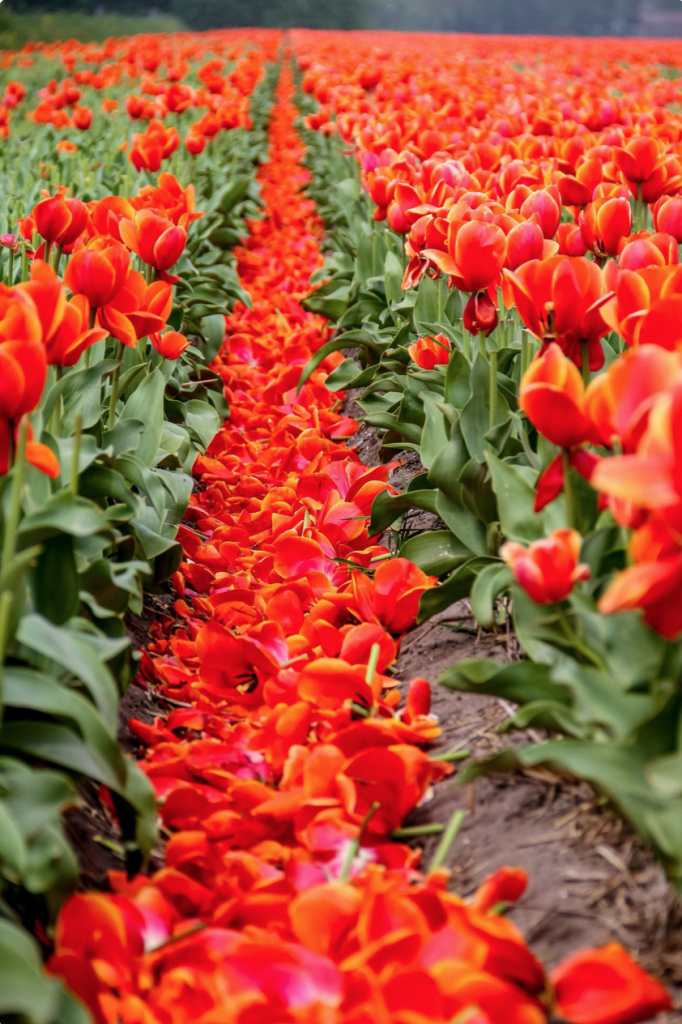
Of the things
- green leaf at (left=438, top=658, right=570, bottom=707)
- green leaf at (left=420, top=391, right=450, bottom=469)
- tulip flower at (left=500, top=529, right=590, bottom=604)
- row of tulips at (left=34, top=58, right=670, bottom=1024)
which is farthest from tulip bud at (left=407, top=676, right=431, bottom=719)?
green leaf at (left=420, top=391, right=450, bottom=469)

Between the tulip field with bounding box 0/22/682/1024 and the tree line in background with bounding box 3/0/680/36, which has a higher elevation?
the tree line in background with bounding box 3/0/680/36

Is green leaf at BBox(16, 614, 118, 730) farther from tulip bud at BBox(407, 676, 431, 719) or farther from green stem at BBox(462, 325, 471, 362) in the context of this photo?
green stem at BBox(462, 325, 471, 362)

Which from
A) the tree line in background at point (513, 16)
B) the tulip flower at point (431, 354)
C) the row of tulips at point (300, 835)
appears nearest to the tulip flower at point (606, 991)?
the row of tulips at point (300, 835)

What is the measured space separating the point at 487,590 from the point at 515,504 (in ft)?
0.50

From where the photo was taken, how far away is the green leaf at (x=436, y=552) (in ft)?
6.45

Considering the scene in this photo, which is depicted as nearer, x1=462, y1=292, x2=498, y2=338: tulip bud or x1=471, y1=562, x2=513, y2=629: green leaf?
x1=471, y1=562, x2=513, y2=629: green leaf

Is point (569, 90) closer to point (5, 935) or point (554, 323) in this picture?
point (554, 323)

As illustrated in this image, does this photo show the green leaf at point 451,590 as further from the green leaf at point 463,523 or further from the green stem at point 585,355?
the green stem at point 585,355

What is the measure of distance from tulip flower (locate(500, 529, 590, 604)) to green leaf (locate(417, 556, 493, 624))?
0.62 metres

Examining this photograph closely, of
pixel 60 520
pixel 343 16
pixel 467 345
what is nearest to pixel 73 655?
pixel 60 520

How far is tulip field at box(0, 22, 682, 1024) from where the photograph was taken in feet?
3.24

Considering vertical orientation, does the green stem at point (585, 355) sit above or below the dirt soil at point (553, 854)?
above

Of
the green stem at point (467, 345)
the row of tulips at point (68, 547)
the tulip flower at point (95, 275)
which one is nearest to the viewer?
the row of tulips at point (68, 547)

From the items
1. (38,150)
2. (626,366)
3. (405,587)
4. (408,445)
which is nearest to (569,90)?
(38,150)
